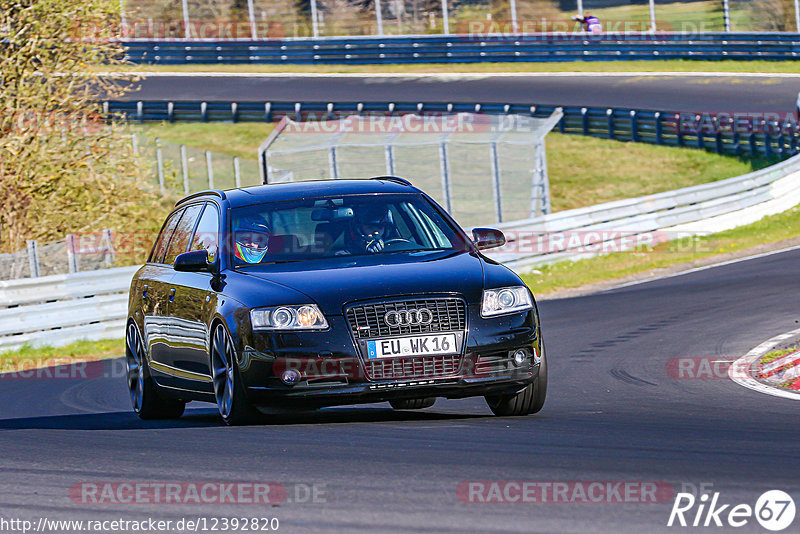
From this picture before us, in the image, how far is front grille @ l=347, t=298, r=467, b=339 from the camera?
7953 millimetres

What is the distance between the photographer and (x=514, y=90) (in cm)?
4400

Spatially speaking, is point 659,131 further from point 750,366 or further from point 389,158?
point 750,366

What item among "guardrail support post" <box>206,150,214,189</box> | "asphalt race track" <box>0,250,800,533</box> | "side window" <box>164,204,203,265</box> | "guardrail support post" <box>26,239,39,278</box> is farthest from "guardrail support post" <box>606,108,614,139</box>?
"side window" <box>164,204,203,265</box>

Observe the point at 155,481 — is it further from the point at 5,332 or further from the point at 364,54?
the point at 364,54

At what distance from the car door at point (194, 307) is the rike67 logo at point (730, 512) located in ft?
13.5

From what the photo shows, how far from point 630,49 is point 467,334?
4182cm

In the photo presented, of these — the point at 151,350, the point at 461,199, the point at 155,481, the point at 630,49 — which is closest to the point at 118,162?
the point at 461,199

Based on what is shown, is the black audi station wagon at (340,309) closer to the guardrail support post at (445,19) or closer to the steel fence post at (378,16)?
the guardrail support post at (445,19)

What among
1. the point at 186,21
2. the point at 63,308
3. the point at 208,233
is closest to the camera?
the point at 208,233

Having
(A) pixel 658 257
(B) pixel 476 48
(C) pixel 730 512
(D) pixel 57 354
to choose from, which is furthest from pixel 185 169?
(B) pixel 476 48

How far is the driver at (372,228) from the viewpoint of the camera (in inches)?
356

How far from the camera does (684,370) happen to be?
11445 millimetres

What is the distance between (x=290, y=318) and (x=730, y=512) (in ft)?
11.2

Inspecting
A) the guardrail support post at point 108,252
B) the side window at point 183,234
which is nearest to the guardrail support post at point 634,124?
the guardrail support post at point 108,252
